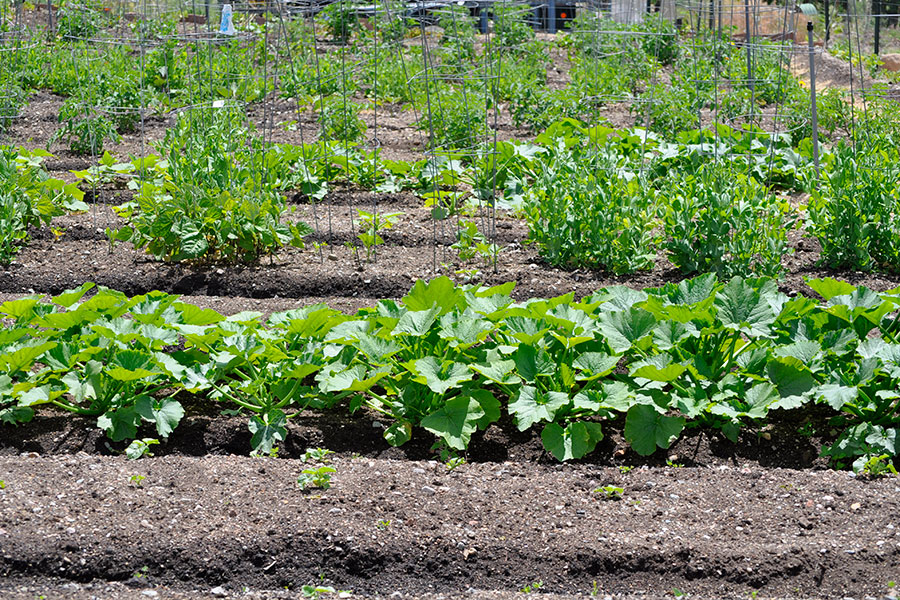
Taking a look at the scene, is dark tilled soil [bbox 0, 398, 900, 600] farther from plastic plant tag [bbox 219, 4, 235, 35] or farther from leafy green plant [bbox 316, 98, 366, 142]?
leafy green plant [bbox 316, 98, 366, 142]

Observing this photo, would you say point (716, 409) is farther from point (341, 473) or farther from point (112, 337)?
point (112, 337)

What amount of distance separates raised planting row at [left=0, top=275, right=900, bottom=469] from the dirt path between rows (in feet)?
0.88

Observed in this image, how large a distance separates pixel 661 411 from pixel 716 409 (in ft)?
0.63

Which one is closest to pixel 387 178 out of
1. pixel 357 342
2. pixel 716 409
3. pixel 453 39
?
pixel 357 342

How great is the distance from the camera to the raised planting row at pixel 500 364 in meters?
3.55

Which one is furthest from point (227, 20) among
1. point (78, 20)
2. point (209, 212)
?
point (78, 20)

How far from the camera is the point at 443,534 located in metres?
3.06

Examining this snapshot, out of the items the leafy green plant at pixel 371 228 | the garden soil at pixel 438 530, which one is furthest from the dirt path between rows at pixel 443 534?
the leafy green plant at pixel 371 228

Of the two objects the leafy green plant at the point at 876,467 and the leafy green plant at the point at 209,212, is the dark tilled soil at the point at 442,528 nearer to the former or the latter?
the leafy green plant at the point at 876,467

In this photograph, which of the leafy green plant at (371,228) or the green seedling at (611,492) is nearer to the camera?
the green seedling at (611,492)

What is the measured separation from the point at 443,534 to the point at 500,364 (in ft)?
2.56

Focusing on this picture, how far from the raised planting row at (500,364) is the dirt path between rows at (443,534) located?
0.27 metres

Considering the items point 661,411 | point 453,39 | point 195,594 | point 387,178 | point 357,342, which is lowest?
point 195,594

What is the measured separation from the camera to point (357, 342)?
369 centimetres
